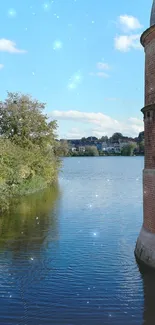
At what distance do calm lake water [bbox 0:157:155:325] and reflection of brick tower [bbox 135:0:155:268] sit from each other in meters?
0.91

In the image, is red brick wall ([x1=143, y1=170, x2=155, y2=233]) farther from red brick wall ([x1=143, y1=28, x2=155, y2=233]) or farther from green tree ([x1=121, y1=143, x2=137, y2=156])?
green tree ([x1=121, y1=143, x2=137, y2=156])

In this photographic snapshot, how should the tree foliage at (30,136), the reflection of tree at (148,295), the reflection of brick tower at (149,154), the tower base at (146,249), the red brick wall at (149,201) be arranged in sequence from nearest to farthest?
the reflection of tree at (148,295), the tower base at (146,249), the reflection of brick tower at (149,154), the red brick wall at (149,201), the tree foliage at (30,136)

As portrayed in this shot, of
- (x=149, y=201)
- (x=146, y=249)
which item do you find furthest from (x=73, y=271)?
(x=149, y=201)

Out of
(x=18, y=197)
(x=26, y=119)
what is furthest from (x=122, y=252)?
(x=26, y=119)

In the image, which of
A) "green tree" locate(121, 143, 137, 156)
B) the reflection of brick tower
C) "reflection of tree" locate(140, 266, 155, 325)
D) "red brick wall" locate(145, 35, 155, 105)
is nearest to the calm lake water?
"reflection of tree" locate(140, 266, 155, 325)

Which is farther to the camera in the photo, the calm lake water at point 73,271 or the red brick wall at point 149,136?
the red brick wall at point 149,136

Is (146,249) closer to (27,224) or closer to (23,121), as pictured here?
(27,224)

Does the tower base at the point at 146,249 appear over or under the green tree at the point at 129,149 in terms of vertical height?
under

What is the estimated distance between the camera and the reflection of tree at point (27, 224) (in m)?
19.6

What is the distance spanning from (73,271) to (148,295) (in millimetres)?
3346

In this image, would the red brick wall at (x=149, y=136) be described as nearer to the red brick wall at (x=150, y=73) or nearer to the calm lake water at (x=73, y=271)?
the red brick wall at (x=150, y=73)

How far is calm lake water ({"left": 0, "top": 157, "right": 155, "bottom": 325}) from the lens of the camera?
37.7 feet

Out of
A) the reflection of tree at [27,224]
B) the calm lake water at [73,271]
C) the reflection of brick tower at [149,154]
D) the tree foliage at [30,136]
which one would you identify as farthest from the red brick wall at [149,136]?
the tree foliage at [30,136]

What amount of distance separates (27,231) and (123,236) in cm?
563
